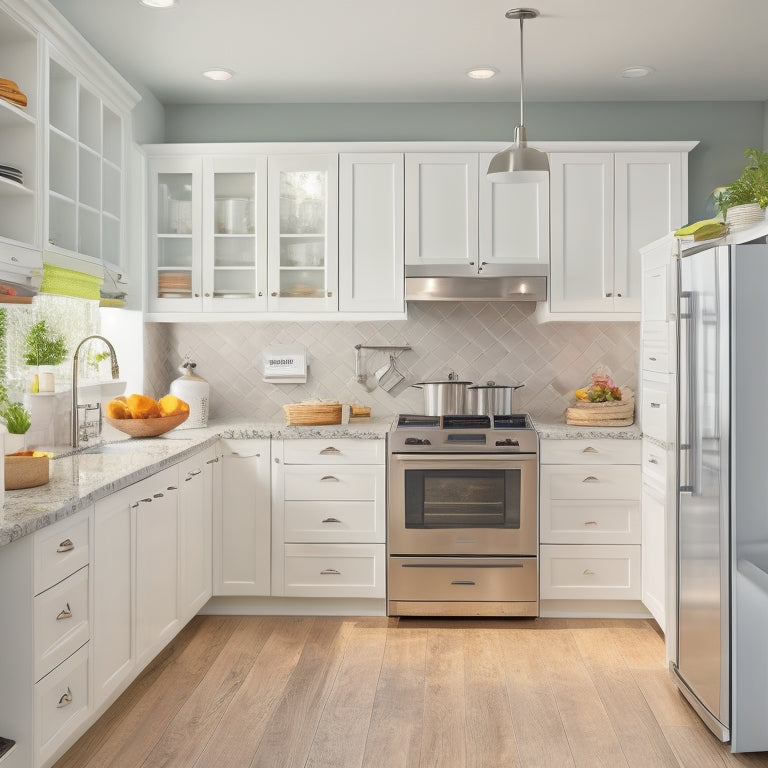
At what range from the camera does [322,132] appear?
4.68 meters

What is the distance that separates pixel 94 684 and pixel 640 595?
261cm

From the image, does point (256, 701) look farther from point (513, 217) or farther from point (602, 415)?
point (513, 217)

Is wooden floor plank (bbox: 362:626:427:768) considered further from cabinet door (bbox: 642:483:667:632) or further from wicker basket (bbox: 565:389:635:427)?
wicker basket (bbox: 565:389:635:427)

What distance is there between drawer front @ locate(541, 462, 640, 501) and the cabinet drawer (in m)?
0.24

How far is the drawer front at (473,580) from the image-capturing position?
406 centimetres

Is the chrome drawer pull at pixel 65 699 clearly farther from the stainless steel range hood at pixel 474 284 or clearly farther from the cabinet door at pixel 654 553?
the stainless steel range hood at pixel 474 284

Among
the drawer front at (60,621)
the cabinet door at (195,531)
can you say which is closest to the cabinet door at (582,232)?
the cabinet door at (195,531)

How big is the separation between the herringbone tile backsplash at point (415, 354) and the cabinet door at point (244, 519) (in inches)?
24.6

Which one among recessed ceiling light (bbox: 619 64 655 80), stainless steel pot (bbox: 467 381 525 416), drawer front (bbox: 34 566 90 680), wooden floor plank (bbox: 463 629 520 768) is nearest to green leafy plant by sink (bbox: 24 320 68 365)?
drawer front (bbox: 34 566 90 680)

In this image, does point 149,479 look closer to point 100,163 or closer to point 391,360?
→ point 100,163

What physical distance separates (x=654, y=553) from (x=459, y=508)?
93 cm

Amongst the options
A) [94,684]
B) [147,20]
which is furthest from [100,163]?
[94,684]

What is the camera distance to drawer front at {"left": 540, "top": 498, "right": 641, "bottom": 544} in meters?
4.10

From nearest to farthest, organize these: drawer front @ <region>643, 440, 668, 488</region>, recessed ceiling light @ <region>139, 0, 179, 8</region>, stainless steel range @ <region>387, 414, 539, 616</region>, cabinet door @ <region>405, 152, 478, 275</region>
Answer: recessed ceiling light @ <region>139, 0, 179, 8</region> → drawer front @ <region>643, 440, 668, 488</region> → stainless steel range @ <region>387, 414, 539, 616</region> → cabinet door @ <region>405, 152, 478, 275</region>
